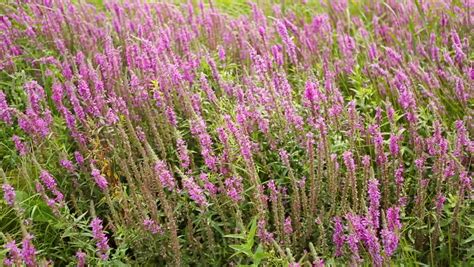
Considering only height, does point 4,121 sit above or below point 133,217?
above

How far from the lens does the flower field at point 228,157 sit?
8.05 ft

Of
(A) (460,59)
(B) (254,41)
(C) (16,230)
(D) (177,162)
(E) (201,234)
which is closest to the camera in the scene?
(E) (201,234)

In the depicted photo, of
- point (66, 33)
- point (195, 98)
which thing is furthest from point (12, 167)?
point (66, 33)

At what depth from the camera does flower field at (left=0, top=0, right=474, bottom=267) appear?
8.05 ft

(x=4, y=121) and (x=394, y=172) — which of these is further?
(x=4, y=121)

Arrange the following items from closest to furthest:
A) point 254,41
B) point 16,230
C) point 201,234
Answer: point 201,234
point 16,230
point 254,41

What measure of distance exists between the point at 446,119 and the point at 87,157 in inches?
82.0

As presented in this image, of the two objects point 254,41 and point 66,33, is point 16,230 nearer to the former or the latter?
point 66,33

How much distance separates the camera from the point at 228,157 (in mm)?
2598

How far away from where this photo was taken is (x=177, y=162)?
312 cm

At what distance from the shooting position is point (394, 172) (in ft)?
9.06

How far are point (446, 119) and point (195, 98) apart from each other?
4.92ft

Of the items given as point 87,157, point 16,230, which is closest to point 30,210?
point 16,230

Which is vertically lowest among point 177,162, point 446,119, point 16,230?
point 16,230
